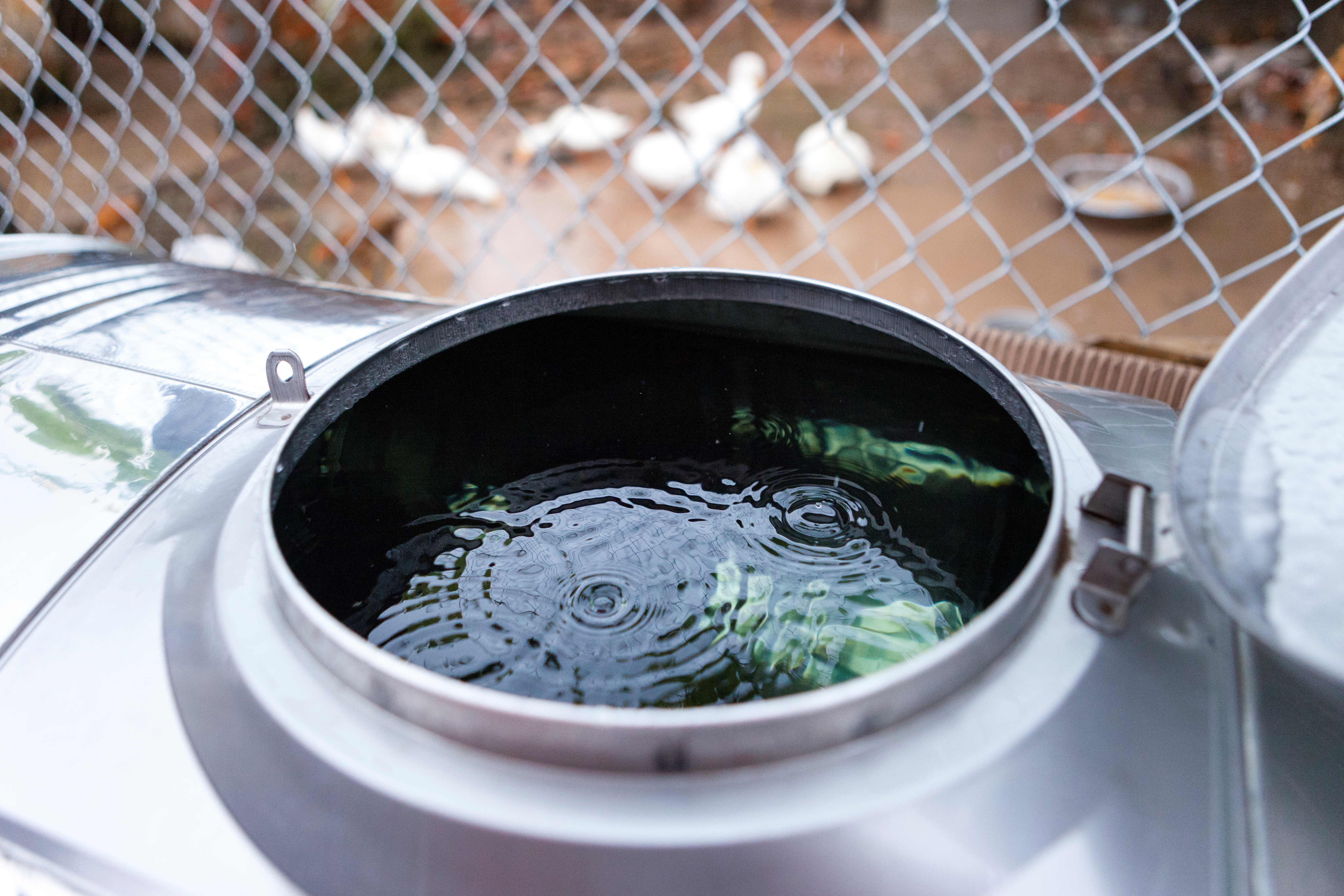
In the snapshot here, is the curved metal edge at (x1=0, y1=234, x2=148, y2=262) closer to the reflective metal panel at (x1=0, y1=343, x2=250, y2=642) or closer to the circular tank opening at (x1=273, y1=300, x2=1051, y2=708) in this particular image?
the reflective metal panel at (x1=0, y1=343, x2=250, y2=642)

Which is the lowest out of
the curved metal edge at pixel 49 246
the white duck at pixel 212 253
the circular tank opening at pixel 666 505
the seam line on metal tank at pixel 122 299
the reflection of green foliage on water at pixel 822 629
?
the reflection of green foliage on water at pixel 822 629

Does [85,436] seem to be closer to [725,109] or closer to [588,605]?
[588,605]

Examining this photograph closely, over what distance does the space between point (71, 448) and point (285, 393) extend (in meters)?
0.10

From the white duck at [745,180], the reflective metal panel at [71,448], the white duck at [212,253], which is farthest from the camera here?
the white duck at [745,180]

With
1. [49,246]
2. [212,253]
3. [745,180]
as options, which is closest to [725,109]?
[745,180]

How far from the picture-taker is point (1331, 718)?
317 mm

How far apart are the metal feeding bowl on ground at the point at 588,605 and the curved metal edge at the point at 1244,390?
0.02 metres

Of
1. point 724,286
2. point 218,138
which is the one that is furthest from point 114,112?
point 724,286

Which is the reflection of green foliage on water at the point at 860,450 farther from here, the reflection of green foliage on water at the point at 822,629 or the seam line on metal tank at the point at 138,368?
the seam line on metal tank at the point at 138,368

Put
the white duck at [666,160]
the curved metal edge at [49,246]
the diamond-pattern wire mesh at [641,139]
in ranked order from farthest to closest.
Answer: the white duck at [666,160]
the diamond-pattern wire mesh at [641,139]
the curved metal edge at [49,246]

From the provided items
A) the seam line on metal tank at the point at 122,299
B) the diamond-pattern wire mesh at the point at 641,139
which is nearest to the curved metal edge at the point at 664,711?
the seam line on metal tank at the point at 122,299

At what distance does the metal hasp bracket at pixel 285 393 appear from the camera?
1.43 feet

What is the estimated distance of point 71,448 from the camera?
43cm

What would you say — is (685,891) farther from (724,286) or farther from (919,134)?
(919,134)
